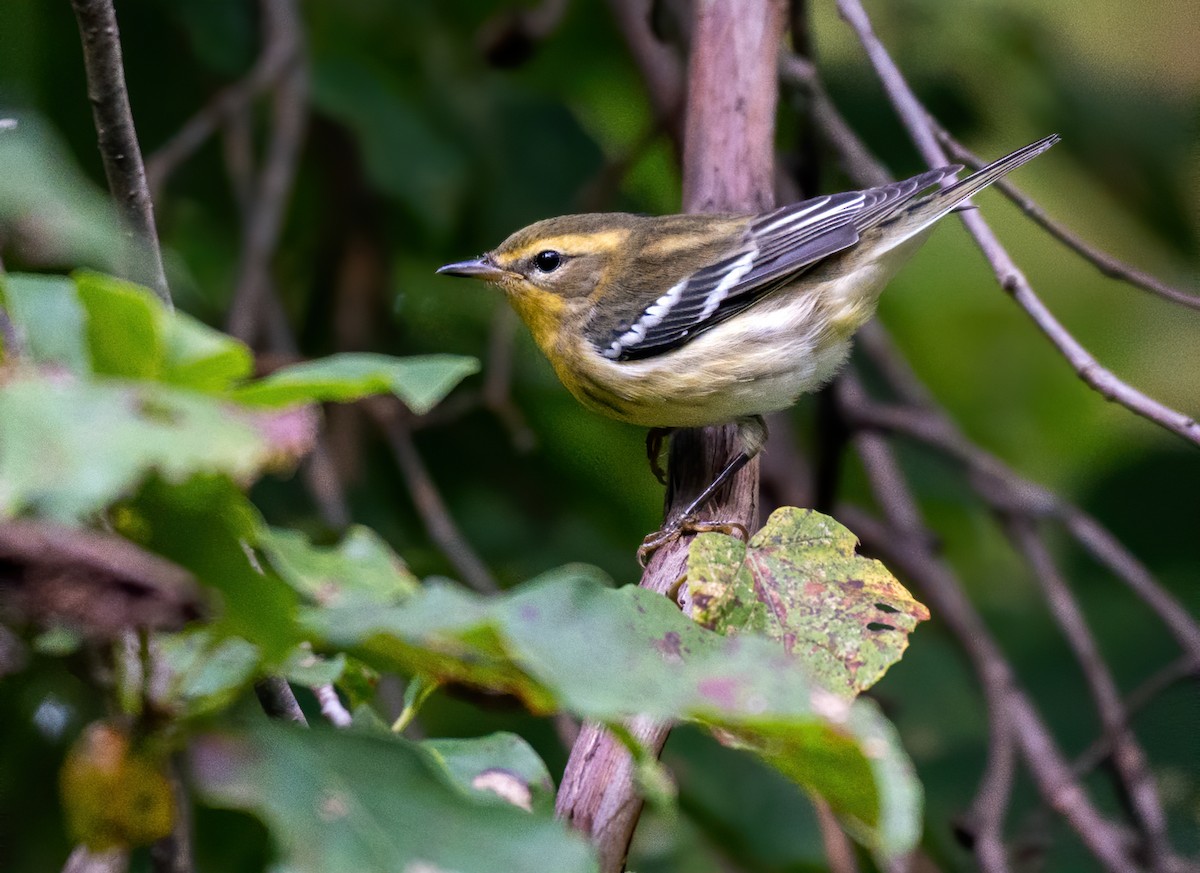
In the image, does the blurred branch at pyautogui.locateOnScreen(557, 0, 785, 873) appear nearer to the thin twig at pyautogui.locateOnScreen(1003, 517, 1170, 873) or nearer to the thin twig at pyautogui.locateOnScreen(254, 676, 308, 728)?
the thin twig at pyautogui.locateOnScreen(1003, 517, 1170, 873)

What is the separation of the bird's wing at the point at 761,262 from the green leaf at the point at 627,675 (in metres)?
2.23

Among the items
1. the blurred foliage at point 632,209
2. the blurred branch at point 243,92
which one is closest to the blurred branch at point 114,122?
the blurred foliage at point 632,209

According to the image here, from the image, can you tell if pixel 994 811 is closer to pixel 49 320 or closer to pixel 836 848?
pixel 836 848

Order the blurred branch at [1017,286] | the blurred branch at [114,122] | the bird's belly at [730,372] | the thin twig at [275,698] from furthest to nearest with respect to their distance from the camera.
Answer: the bird's belly at [730,372] < the blurred branch at [1017,286] < the blurred branch at [114,122] < the thin twig at [275,698]

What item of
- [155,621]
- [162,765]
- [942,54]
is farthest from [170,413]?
[942,54]

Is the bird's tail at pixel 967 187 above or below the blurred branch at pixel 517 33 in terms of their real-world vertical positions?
below

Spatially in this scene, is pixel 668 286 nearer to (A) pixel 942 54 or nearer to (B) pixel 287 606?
(A) pixel 942 54

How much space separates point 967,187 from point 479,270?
1.37 metres

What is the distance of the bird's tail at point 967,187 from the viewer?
294cm

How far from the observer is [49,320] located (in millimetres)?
1012

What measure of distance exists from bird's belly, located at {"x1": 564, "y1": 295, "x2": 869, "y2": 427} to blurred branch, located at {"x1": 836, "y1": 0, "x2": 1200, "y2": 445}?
24.9 inches

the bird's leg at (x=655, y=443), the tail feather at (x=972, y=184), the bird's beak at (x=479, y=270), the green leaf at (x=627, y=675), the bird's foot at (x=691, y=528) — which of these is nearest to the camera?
the green leaf at (x=627, y=675)

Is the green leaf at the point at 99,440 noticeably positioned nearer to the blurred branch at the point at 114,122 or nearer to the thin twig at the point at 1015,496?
the blurred branch at the point at 114,122

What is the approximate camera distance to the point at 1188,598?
394 centimetres
